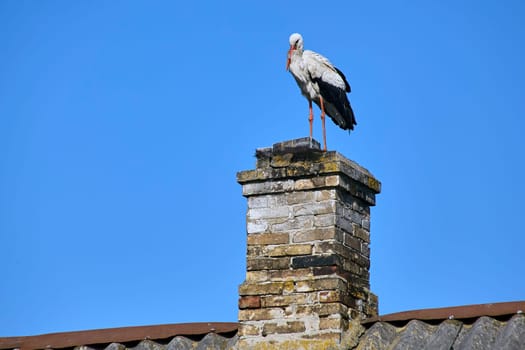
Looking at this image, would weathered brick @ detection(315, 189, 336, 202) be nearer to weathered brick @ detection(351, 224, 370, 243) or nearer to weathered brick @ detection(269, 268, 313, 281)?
weathered brick @ detection(351, 224, 370, 243)

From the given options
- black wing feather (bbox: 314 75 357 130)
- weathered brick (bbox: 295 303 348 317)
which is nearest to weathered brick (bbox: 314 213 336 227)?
weathered brick (bbox: 295 303 348 317)

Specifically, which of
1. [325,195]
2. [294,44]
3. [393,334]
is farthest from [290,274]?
[294,44]

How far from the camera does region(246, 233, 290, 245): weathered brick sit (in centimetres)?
787

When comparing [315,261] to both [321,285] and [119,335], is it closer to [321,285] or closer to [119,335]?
[321,285]

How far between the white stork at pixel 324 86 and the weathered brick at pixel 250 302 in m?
2.06

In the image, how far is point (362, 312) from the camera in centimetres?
794

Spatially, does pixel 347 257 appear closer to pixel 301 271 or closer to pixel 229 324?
Answer: pixel 301 271

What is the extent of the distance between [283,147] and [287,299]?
3.83 feet

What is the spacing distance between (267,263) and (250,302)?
304mm

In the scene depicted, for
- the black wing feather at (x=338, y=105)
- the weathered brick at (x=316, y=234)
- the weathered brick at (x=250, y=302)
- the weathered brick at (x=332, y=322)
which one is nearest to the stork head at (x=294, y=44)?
the black wing feather at (x=338, y=105)

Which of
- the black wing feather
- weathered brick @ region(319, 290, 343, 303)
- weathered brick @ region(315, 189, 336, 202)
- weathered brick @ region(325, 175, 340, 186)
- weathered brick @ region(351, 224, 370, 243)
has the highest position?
the black wing feather

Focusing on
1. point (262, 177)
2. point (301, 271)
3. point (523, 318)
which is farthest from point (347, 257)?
point (523, 318)

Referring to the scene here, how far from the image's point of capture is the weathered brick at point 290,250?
25.5 ft

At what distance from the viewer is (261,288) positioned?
25.7 ft
